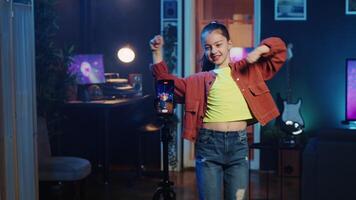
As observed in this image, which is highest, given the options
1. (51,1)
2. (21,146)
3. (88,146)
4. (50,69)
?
(51,1)

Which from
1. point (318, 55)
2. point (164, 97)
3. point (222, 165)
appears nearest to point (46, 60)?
point (164, 97)

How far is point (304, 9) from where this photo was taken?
237 inches

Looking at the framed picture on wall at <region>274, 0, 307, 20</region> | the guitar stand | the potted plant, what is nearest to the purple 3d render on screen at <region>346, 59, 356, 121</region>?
the framed picture on wall at <region>274, 0, 307, 20</region>

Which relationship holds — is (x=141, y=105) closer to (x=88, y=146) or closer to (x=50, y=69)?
(x=88, y=146)

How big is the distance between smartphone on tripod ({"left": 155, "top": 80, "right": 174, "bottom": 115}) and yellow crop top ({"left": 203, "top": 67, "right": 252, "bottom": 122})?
226mm

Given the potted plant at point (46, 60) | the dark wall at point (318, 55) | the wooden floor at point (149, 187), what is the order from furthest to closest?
the dark wall at point (318, 55), the wooden floor at point (149, 187), the potted plant at point (46, 60)

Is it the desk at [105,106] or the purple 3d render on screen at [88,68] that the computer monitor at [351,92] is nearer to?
the desk at [105,106]

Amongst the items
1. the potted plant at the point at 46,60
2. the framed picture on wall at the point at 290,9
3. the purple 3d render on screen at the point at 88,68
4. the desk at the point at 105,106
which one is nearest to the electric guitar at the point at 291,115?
the framed picture on wall at the point at 290,9

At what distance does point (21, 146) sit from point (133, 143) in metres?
2.91

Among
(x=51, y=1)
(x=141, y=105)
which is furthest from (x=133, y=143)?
(x=51, y=1)

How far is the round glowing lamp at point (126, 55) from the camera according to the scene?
6.17 meters

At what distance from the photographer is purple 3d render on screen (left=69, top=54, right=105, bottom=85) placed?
221 inches

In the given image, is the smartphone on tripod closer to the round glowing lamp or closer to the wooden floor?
the wooden floor

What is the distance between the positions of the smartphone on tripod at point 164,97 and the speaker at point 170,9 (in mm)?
3197
